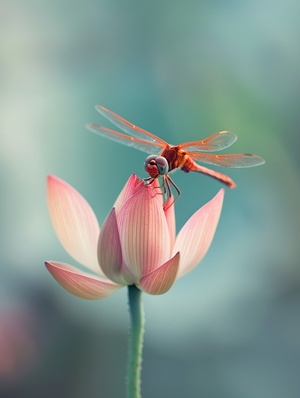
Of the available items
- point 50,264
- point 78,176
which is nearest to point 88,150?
point 78,176

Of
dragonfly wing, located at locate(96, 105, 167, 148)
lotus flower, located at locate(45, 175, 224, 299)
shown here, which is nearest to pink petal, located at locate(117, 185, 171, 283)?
lotus flower, located at locate(45, 175, 224, 299)

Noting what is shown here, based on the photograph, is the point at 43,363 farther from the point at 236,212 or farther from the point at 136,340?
the point at 136,340

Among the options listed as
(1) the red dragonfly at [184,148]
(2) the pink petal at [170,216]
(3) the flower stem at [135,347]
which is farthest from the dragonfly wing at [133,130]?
(3) the flower stem at [135,347]

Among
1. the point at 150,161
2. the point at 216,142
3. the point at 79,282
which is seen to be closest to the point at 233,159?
the point at 216,142

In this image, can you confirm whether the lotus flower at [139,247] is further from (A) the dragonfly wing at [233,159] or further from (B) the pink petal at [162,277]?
(A) the dragonfly wing at [233,159]

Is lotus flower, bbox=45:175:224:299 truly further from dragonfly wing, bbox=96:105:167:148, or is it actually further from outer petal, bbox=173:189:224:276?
dragonfly wing, bbox=96:105:167:148
